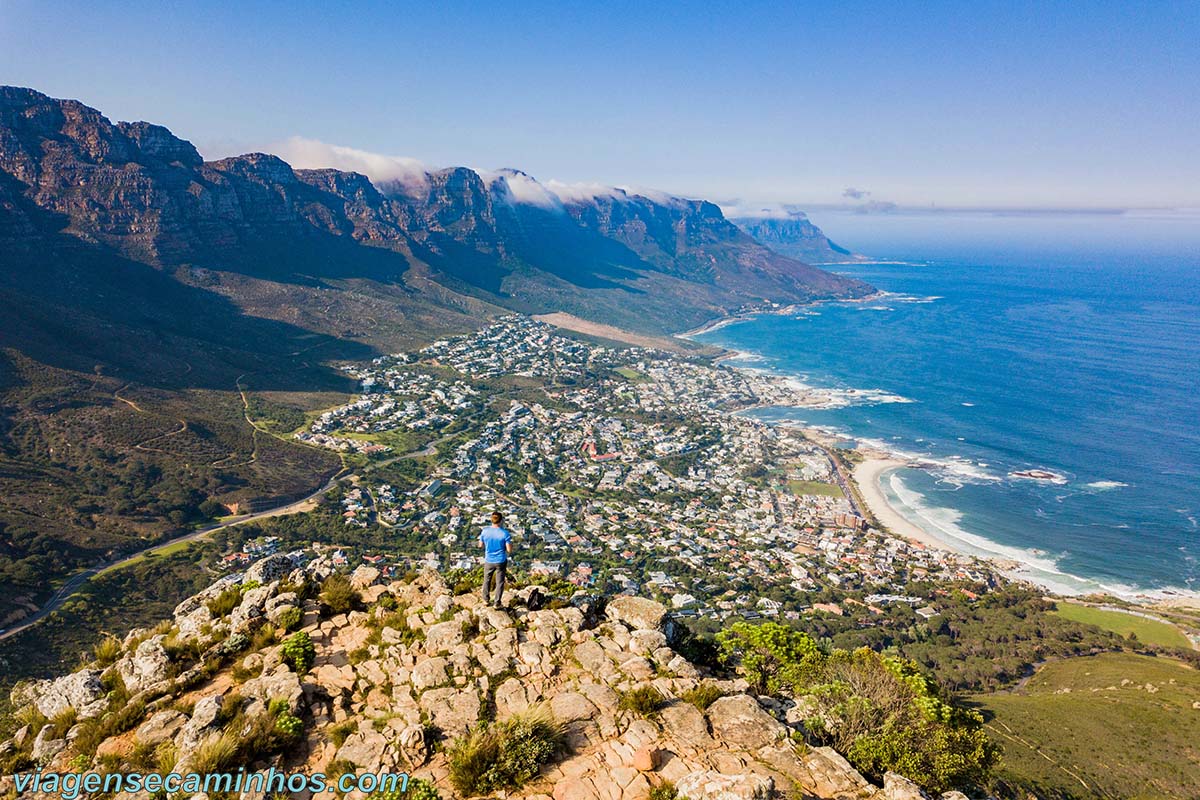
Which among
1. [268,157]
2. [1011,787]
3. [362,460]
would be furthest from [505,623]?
[268,157]

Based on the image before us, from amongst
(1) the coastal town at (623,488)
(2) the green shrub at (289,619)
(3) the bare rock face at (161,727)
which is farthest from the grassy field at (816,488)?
(3) the bare rock face at (161,727)

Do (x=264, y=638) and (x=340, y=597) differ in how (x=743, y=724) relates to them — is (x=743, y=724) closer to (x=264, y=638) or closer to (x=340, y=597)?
(x=340, y=597)

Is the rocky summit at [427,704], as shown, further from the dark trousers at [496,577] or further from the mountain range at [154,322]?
the mountain range at [154,322]

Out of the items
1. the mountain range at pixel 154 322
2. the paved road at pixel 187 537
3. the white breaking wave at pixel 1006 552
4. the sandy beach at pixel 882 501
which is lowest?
the white breaking wave at pixel 1006 552

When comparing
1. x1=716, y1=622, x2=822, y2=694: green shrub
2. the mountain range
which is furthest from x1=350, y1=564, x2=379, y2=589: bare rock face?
the mountain range

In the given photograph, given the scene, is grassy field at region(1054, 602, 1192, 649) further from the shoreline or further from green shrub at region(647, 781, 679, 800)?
green shrub at region(647, 781, 679, 800)

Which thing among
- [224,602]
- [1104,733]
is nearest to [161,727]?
[224,602]
